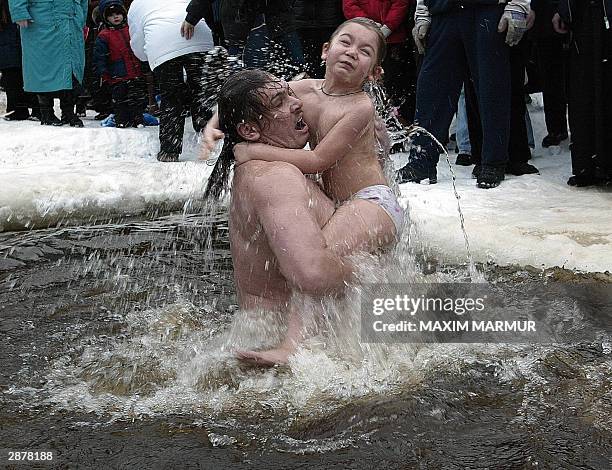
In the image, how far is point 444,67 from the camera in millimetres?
5785

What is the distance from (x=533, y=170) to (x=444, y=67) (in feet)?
3.50

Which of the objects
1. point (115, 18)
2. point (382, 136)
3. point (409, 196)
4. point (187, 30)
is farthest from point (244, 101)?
point (115, 18)

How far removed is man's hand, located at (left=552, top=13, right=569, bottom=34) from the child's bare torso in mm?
2807

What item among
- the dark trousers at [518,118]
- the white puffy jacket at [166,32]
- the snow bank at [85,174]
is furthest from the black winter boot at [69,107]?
the dark trousers at [518,118]

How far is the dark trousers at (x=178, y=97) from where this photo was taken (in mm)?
7094

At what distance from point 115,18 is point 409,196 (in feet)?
14.5

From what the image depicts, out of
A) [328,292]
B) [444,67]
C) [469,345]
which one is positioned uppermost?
[444,67]

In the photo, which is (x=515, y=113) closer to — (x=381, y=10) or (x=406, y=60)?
(x=406, y=60)

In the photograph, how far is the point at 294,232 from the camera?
2.78 m

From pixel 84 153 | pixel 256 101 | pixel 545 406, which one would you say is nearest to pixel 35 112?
pixel 84 153

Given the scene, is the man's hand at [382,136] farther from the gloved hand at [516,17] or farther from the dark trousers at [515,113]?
the dark trousers at [515,113]

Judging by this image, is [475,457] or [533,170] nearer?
[475,457]

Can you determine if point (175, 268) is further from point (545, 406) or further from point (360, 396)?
A: point (545, 406)

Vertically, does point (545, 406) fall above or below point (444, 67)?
below
